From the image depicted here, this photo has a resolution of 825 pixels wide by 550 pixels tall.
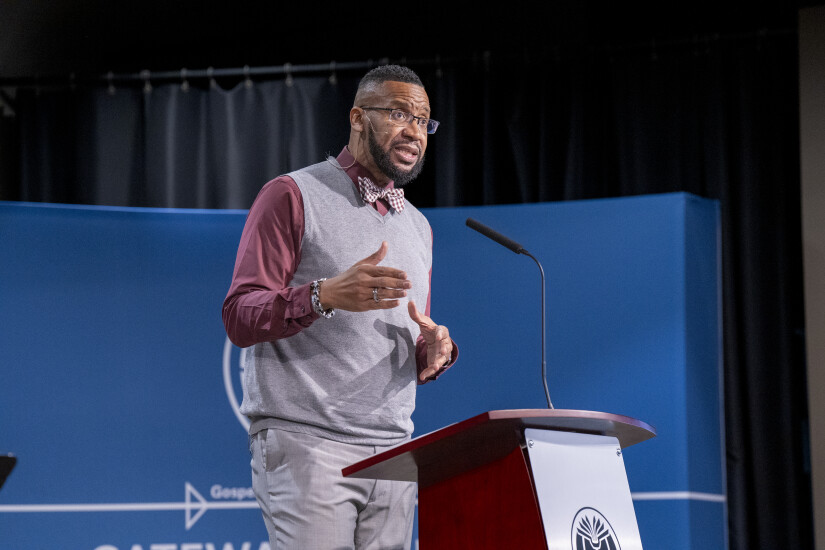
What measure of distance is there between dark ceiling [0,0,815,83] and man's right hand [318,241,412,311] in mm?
2909

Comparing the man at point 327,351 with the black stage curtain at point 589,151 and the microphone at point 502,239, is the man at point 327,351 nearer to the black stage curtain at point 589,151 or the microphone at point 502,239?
the microphone at point 502,239

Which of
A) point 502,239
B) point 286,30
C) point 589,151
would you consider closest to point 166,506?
point 502,239

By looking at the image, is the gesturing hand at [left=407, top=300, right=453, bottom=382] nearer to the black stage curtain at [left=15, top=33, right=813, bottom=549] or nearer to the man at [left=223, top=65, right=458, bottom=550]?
the man at [left=223, top=65, right=458, bottom=550]

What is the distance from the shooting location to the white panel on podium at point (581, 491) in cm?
153

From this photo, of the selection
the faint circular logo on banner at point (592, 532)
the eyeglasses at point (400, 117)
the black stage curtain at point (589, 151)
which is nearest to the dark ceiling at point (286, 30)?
the black stage curtain at point (589, 151)

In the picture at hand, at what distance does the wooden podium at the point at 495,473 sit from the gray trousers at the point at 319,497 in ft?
0.34

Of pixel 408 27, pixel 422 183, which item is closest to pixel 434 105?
pixel 422 183

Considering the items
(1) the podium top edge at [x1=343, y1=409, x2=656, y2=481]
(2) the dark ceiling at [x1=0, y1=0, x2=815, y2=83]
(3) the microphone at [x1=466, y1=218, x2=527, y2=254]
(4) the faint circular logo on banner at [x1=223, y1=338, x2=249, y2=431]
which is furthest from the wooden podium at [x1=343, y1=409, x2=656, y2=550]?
(2) the dark ceiling at [x1=0, y1=0, x2=815, y2=83]

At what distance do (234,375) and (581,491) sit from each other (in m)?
1.94

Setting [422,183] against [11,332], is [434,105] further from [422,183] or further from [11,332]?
[11,332]

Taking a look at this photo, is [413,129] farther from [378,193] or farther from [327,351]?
[327,351]

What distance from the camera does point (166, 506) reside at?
3.19 metres

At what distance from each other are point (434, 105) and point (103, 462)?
202 centimetres

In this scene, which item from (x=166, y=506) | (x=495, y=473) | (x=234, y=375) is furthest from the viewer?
(x=234, y=375)
